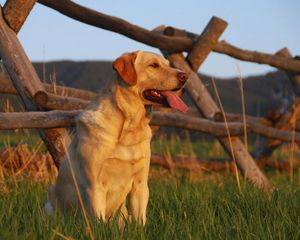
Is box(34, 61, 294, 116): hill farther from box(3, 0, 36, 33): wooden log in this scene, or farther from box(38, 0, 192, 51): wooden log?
box(3, 0, 36, 33): wooden log

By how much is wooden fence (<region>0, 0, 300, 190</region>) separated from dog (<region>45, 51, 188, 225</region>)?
2.86 feet

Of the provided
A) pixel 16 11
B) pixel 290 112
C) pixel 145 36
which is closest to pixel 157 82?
pixel 16 11

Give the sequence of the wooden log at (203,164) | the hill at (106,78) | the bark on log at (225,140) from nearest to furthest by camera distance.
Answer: the bark on log at (225,140) → the wooden log at (203,164) → the hill at (106,78)

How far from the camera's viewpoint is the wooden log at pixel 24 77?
5.18 meters

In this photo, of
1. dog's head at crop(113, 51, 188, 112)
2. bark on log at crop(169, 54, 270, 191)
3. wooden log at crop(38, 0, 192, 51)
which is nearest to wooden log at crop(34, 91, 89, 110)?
wooden log at crop(38, 0, 192, 51)

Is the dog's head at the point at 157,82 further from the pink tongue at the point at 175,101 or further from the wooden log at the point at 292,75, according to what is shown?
the wooden log at the point at 292,75

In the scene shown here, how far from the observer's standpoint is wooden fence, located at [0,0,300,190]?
5.18 m

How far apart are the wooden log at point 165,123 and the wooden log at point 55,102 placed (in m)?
0.20

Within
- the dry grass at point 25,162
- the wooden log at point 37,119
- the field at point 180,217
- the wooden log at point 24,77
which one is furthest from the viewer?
the dry grass at point 25,162

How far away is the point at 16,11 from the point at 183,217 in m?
2.24

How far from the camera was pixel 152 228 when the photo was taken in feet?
12.6

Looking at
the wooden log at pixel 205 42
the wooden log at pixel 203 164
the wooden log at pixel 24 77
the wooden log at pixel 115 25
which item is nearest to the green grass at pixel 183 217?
the wooden log at pixel 24 77

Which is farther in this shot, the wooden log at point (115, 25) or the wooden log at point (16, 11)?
the wooden log at point (115, 25)

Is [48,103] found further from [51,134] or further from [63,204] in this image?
[63,204]
